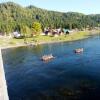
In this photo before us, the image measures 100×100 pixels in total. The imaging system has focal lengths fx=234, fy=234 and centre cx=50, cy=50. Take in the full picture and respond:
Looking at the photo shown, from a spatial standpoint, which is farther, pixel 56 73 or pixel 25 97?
pixel 56 73

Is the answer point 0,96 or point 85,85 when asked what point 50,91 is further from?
point 0,96

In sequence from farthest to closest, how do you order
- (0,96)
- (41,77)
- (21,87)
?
(41,77) < (21,87) < (0,96)

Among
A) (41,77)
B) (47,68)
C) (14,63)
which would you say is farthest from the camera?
(14,63)

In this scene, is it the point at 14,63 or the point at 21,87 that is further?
the point at 14,63

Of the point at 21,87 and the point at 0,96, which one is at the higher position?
the point at 0,96

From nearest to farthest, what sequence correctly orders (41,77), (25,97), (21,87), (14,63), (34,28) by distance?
1. (25,97)
2. (21,87)
3. (41,77)
4. (14,63)
5. (34,28)

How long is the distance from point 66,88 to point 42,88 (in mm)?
6508

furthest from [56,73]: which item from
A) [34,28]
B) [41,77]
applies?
[34,28]

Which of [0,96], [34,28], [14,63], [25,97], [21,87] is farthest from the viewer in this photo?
[34,28]

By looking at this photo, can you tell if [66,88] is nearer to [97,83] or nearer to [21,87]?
[97,83]

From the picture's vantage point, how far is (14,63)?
4028 inches

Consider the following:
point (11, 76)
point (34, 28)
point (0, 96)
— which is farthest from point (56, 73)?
point (34, 28)

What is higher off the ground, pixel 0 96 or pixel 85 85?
pixel 0 96

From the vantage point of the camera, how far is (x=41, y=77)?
244 feet
